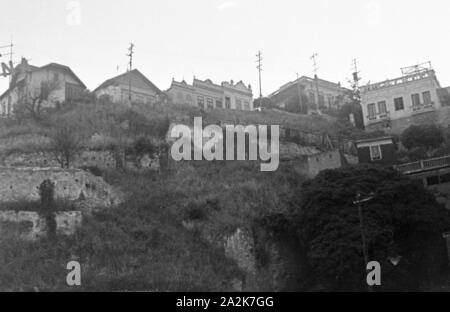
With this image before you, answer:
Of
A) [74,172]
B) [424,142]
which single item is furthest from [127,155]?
[424,142]

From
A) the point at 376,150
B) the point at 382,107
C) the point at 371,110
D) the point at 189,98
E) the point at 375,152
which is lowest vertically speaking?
the point at 375,152

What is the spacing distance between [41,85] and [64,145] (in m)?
13.2

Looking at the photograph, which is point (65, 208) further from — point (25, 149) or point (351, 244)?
point (351, 244)

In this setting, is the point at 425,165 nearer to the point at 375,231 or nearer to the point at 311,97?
the point at 375,231

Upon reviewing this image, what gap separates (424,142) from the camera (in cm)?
4541

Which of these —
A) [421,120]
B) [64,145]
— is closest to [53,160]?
[64,145]

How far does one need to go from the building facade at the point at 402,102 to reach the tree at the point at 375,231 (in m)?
18.8

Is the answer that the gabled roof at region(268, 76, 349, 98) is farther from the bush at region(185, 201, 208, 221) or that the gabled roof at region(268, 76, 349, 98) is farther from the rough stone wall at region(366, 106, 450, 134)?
the bush at region(185, 201, 208, 221)

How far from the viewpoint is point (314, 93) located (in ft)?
229

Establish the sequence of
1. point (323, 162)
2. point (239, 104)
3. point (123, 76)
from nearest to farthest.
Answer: point (323, 162) < point (123, 76) < point (239, 104)

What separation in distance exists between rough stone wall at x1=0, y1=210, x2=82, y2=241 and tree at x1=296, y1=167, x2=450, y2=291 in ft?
43.8

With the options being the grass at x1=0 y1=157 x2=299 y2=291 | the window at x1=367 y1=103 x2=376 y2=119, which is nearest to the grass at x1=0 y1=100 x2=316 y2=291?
the grass at x1=0 y1=157 x2=299 y2=291

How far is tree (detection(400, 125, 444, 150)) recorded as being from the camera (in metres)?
45.2

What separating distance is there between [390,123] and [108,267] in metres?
31.6
